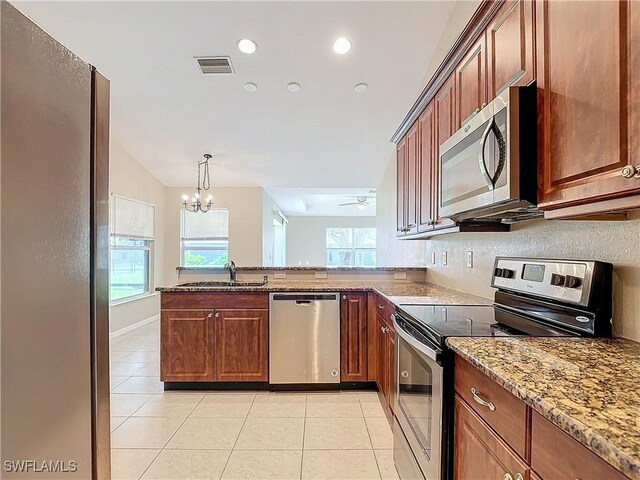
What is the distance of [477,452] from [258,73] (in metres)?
3.70

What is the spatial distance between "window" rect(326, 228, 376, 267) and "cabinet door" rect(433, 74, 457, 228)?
364 inches

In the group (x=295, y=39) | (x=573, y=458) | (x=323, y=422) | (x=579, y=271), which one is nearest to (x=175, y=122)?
(x=295, y=39)

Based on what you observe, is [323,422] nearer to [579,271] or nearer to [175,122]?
[579,271]

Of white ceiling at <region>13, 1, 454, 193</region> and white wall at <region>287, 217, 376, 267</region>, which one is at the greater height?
white ceiling at <region>13, 1, 454, 193</region>

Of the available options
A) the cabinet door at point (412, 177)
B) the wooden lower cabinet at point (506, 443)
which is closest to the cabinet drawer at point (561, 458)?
the wooden lower cabinet at point (506, 443)

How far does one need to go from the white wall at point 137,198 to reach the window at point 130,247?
0.13 metres

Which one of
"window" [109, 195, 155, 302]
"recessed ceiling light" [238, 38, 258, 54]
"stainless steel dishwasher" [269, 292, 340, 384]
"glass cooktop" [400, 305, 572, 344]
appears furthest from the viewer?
"window" [109, 195, 155, 302]

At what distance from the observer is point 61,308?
82 centimetres

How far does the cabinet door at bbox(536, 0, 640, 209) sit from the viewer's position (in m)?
0.90

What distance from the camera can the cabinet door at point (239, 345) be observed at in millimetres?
3051

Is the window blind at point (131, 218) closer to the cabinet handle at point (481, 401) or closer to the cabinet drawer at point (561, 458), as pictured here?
the cabinet handle at point (481, 401)

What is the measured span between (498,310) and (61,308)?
1.87 m

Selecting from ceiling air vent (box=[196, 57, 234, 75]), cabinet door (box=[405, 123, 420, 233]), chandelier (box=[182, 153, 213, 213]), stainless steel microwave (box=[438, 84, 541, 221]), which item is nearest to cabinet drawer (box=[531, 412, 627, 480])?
stainless steel microwave (box=[438, 84, 541, 221])

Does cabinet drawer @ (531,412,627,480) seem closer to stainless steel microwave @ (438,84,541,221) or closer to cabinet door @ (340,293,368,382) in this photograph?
stainless steel microwave @ (438,84,541,221)
